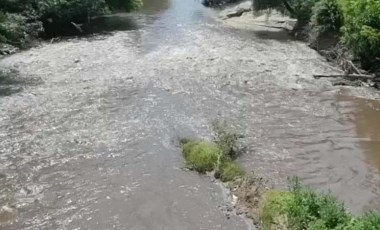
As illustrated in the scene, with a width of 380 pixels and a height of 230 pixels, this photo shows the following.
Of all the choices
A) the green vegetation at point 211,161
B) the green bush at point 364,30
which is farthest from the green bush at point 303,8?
the green vegetation at point 211,161

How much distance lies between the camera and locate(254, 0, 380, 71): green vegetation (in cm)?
2506

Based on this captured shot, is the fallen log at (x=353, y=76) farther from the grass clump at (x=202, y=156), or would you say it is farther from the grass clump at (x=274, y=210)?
the grass clump at (x=274, y=210)

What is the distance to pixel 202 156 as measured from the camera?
16078 millimetres

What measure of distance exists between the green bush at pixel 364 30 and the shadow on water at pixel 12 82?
52.3 ft

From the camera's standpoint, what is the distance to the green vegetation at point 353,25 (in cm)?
2506

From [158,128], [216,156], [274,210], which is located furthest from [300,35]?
[274,210]

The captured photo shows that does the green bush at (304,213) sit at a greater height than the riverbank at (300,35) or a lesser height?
greater

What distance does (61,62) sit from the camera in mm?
27922

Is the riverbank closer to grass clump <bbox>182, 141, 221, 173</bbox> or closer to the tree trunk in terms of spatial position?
the tree trunk

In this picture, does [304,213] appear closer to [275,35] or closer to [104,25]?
[275,35]

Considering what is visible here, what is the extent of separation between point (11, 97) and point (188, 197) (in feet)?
38.4

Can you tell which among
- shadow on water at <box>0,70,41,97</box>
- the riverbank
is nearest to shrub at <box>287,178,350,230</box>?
the riverbank

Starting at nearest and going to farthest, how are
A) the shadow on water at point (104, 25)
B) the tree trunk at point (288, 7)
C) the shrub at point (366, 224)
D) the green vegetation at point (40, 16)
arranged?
the shrub at point (366, 224), the green vegetation at point (40, 16), the shadow on water at point (104, 25), the tree trunk at point (288, 7)

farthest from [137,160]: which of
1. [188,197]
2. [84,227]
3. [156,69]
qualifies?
[156,69]
